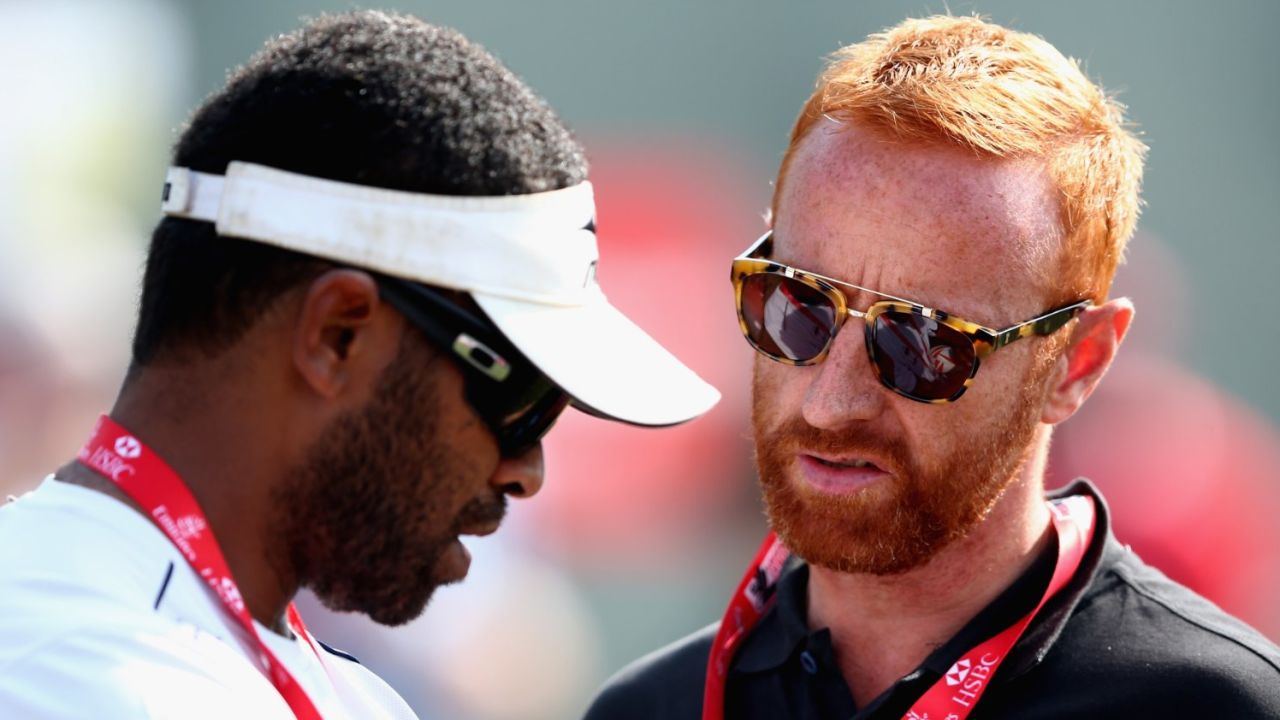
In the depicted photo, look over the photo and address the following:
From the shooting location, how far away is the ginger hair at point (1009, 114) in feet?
8.06

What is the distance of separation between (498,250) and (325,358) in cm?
28

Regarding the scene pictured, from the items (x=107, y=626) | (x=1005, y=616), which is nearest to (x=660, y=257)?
(x=1005, y=616)

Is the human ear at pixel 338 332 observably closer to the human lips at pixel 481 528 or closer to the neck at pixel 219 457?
the neck at pixel 219 457

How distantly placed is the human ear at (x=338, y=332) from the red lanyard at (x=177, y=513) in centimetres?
22

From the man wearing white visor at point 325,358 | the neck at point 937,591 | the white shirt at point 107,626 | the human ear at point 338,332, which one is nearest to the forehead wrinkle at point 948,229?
the neck at point 937,591

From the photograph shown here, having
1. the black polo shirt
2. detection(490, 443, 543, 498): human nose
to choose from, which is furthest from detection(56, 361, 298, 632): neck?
the black polo shirt

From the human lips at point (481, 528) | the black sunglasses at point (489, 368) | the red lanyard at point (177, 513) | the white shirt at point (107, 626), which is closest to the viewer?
the white shirt at point (107, 626)

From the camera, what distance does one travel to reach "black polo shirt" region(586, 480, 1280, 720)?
2.24m

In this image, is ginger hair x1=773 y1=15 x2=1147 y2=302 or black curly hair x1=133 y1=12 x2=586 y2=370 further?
ginger hair x1=773 y1=15 x2=1147 y2=302

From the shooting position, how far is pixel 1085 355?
8.52ft

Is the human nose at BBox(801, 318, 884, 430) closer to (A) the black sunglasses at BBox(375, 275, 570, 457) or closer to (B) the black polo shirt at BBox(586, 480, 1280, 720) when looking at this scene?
(B) the black polo shirt at BBox(586, 480, 1280, 720)

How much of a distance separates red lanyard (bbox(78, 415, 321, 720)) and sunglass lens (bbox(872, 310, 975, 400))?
1.21 m

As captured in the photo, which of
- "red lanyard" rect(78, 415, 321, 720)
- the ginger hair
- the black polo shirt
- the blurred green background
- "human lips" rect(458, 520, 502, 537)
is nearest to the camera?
"red lanyard" rect(78, 415, 321, 720)

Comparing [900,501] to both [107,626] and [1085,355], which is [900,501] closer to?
[1085,355]
